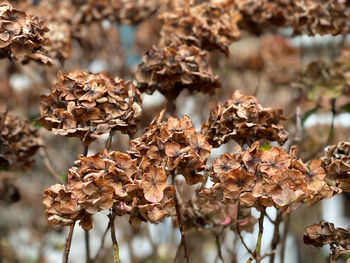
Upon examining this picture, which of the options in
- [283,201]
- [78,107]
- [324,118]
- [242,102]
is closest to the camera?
[283,201]

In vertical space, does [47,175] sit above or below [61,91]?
above

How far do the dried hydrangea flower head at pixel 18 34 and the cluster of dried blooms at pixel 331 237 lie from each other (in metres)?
0.70

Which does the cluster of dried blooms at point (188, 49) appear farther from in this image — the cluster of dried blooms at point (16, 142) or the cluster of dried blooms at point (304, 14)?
the cluster of dried blooms at point (16, 142)

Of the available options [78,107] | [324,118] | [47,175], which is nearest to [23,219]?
[47,175]

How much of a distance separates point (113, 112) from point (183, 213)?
36 centimetres

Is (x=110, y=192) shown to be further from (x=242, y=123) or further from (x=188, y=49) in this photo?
(x=188, y=49)

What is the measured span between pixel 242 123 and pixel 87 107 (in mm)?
329

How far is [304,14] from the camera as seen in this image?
1.55 m

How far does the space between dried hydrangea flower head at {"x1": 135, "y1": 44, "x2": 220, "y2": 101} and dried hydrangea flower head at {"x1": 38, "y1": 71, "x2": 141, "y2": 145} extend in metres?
0.17

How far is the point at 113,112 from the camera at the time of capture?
3.78ft

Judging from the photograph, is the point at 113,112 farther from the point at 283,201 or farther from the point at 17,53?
the point at 283,201

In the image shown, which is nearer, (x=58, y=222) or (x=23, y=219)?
(x=58, y=222)

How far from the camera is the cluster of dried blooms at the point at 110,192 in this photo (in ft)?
3.24

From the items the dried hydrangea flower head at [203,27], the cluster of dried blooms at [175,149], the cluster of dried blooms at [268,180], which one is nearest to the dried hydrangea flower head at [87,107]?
the cluster of dried blooms at [175,149]
